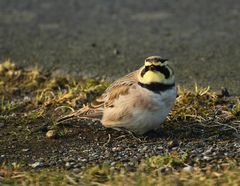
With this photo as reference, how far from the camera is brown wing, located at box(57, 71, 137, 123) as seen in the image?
6.71 meters

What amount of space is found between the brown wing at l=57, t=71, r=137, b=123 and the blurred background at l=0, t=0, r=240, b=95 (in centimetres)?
191

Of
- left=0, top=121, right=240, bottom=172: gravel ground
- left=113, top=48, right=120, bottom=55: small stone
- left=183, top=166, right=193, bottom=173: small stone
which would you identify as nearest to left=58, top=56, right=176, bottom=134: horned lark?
left=0, top=121, right=240, bottom=172: gravel ground

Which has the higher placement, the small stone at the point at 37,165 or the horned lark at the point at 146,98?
the horned lark at the point at 146,98

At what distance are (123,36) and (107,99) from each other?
14.2 feet

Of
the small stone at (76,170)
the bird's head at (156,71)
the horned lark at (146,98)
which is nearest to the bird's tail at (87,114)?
the horned lark at (146,98)

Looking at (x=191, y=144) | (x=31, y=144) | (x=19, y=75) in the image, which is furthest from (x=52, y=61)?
(x=191, y=144)

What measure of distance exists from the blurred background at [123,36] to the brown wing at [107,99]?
1911 mm

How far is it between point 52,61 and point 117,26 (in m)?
2.00

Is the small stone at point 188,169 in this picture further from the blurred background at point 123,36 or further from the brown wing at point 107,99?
the blurred background at point 123,36

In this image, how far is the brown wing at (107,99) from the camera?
22.0 ft

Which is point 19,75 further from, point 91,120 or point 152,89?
point 152,89

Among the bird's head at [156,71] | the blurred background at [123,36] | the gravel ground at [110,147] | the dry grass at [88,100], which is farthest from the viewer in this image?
the blurred background at [123,36]

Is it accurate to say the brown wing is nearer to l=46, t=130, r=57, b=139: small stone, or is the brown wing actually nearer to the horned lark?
the horned lark

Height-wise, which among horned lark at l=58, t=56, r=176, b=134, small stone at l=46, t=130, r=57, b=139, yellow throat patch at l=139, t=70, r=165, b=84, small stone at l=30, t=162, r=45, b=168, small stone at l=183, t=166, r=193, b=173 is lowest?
small stone at l=30, t=162, r=45, b=168
